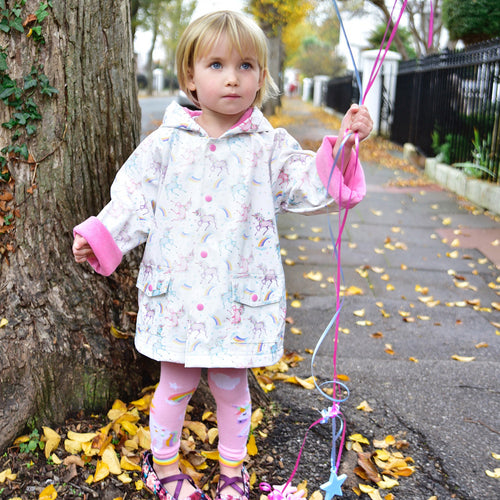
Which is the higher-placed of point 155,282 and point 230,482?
point 155,282

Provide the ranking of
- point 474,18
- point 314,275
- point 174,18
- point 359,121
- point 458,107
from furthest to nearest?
point 174,18 < point 474,18 < point 458,107 < point 314,275 < point 359,121

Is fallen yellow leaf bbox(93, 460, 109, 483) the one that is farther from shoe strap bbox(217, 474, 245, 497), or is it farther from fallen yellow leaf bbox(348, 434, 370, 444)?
fallen yellow leaf bbox(348, 434, 370, 444)

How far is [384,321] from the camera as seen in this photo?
12.7 ft

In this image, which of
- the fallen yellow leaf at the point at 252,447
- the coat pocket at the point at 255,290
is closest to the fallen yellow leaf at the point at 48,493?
the fallen yellow leaf at the point at 252,447

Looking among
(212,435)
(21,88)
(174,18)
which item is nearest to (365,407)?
(212,435)

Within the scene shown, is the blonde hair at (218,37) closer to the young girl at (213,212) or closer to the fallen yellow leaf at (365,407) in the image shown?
the young girl at (213,212)

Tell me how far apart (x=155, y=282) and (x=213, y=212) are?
0.30 m

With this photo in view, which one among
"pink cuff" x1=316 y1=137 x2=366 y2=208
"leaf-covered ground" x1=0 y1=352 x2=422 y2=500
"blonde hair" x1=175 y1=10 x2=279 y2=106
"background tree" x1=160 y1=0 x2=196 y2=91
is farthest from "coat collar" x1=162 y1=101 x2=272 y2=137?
"background tree" x1=160 y1=0 x2=196 y2=91

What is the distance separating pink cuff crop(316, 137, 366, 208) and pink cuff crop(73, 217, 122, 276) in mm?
709

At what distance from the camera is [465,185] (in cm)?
760

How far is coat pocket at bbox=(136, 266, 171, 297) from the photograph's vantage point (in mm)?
1930

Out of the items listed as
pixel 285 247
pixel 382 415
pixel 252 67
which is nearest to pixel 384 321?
pixel 382 415

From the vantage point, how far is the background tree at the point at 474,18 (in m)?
9.45

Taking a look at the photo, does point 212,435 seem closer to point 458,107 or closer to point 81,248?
point 81,248
